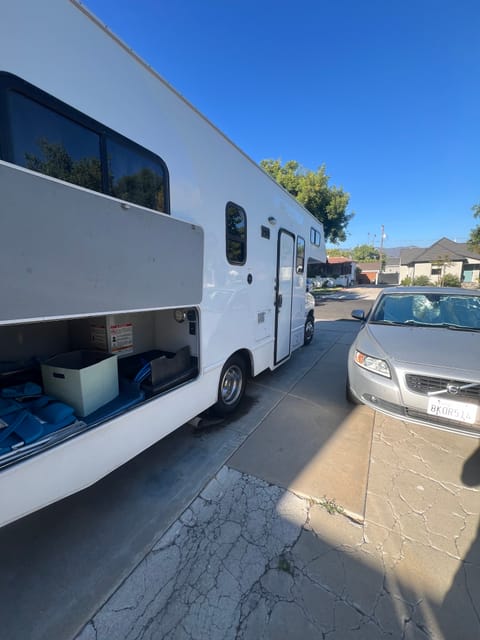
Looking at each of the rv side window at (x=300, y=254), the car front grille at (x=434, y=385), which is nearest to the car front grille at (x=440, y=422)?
the car front grille at (x=434, y=385)

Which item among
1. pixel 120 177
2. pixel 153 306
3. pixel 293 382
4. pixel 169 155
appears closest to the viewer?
pixel 120 177

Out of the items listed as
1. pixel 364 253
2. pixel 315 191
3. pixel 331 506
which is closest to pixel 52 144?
pixel 331 506

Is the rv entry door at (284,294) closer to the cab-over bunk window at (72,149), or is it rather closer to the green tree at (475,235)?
the cab-over bunk window at (72,149)

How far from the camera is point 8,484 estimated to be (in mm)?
1332

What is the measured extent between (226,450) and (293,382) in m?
2.05

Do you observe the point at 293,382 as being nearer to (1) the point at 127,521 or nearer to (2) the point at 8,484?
(1) the point at 127,521

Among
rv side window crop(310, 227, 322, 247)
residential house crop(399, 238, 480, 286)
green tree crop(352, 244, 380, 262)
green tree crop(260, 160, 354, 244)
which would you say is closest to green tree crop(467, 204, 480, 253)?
residential house crop(399, 238, 480, 286)

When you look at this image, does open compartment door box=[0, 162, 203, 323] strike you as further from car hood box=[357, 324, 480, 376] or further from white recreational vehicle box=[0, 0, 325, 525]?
car hood box=[357, 324, 480, 376]

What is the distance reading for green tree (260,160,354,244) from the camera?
1741 cm

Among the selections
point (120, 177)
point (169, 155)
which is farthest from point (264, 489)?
point (169, 155)

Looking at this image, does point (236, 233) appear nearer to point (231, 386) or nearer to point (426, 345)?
point (231, 386)

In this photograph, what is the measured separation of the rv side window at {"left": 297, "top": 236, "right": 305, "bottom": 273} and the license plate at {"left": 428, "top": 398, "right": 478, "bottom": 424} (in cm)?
314

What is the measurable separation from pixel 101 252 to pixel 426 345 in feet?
10.6

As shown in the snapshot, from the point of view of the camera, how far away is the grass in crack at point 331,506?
Result: 6.89 feet
